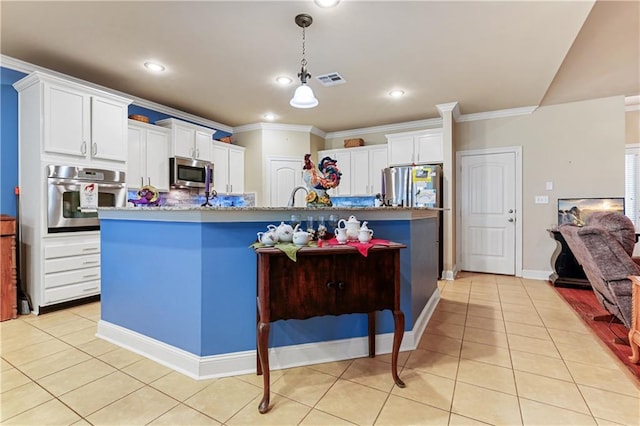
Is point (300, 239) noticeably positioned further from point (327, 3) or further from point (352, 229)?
point (327, 3)

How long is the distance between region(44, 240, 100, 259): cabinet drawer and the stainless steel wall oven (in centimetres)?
15

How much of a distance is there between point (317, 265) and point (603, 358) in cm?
212

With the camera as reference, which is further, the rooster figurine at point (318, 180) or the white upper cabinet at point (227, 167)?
the white upper cabinet at point (227, 167)

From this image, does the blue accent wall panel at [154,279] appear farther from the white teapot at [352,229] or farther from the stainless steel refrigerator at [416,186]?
the stainless steel refrigerator at [416,186]

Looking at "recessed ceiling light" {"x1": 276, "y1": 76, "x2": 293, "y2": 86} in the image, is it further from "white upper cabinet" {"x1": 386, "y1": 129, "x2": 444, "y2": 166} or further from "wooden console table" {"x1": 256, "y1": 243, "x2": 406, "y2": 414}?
"wooden console table" {"x1": 256, "y1": 243, "x2": 406, "y2": 414}

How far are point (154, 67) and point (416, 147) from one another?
12.2ft

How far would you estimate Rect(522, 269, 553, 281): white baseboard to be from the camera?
4617 millimetres

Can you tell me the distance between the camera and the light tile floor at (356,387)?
62.0 inches

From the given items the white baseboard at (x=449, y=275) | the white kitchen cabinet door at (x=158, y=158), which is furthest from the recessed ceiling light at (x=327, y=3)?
the white baseboard at (x=449, y=275)

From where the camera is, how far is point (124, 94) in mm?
4133

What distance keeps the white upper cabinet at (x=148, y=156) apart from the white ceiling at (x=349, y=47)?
1.52ft

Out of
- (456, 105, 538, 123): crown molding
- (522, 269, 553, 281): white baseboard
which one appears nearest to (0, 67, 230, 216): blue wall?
(456, 105, 538, 123): crown molding

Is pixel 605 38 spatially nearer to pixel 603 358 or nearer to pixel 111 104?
pixel 603 358

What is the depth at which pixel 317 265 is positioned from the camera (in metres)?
1.74
